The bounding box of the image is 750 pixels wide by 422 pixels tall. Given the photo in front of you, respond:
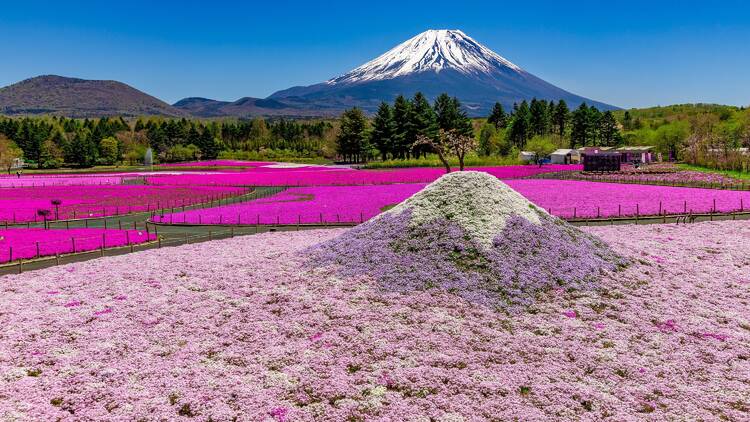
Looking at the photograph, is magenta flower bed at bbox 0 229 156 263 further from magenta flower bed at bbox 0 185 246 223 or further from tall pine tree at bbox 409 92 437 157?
tall pine tree at bbox 409 92 437 157

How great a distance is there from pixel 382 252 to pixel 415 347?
8127 mm

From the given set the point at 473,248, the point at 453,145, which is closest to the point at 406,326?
the point at 473,248

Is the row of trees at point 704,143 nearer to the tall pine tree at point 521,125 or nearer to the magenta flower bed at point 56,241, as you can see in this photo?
the tall pine tree at point 521,125

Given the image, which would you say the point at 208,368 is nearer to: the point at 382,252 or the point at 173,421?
the point at 173,421

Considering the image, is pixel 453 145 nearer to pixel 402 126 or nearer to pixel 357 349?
pixel 357 349

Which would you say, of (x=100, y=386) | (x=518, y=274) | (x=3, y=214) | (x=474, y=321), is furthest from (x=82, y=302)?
(x=3, y=214)

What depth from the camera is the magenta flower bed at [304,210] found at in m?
48.0

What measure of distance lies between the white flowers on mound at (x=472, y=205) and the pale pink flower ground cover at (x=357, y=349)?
490 cm

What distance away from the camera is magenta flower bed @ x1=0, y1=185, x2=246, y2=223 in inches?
2114

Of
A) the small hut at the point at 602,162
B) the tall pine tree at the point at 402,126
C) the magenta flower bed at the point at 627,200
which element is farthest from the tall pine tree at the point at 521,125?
the magenta flower bed at the point at 627,200

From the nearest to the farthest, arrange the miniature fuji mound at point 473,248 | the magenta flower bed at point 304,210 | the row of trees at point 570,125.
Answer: the miniature fuji mound at point 473,248, the magenta flower bed at point 304,210, the row of trees at point 570,125

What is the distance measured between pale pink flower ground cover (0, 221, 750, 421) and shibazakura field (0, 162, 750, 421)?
2.8 inches

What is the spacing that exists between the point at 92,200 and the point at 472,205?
57.6m

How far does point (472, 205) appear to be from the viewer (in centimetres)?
2595
